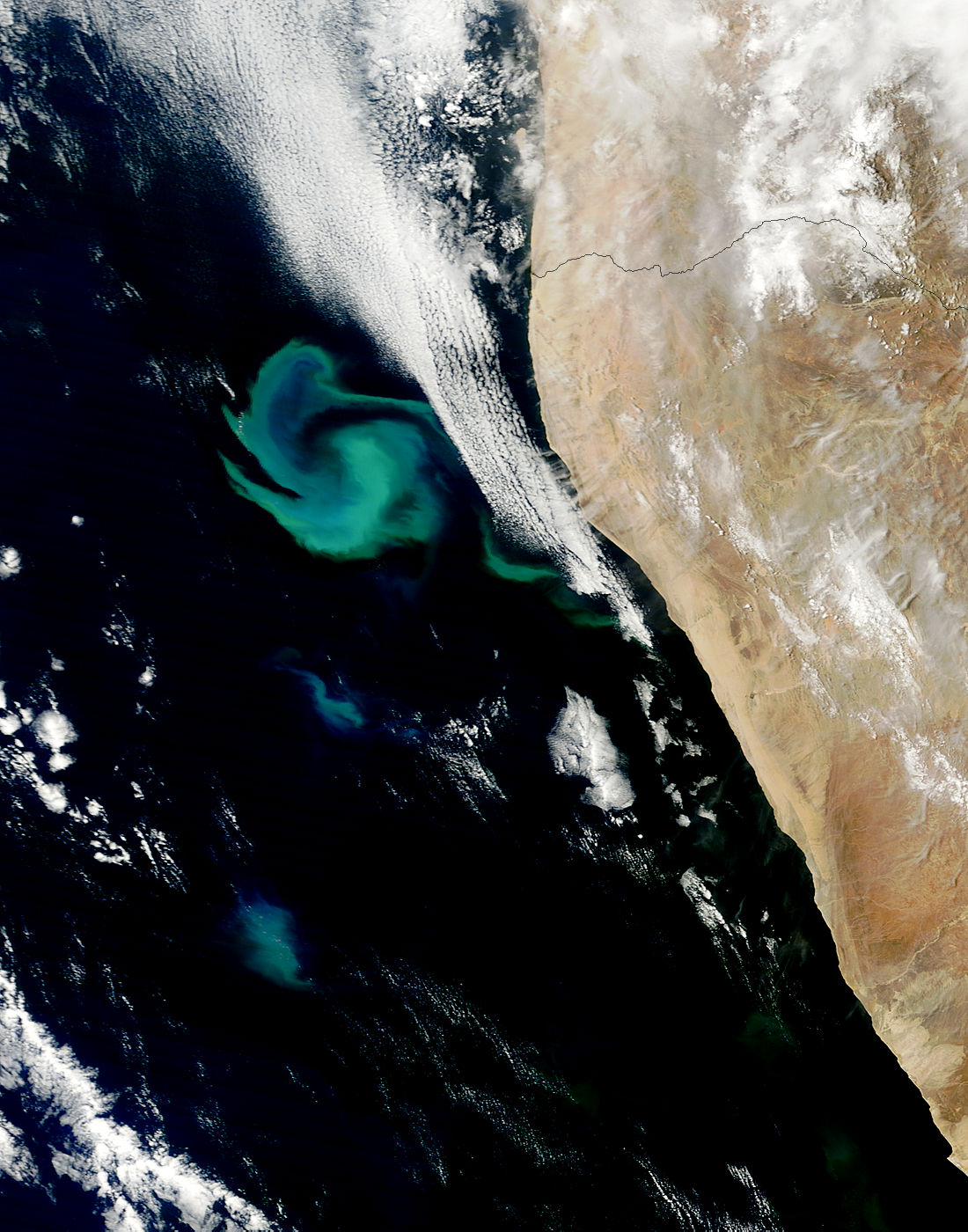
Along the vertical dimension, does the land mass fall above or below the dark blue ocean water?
above

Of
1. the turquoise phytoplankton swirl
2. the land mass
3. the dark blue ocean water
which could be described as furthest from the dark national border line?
the turquoise phytoplankton swirl

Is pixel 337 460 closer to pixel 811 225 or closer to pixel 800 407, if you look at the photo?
pixel 800 407

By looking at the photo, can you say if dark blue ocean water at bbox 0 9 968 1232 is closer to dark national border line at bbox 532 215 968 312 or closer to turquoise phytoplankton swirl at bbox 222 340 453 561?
turquoise phytoplankton swirl at bbox 222 340 453 561

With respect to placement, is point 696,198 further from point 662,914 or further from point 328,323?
point 662,914

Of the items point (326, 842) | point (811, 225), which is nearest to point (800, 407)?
point (811, 225)

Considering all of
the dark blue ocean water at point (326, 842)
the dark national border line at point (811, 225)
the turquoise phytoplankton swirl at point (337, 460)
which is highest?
the dark national border line at point (811, 225)

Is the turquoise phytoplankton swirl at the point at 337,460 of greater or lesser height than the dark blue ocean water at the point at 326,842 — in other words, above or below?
above

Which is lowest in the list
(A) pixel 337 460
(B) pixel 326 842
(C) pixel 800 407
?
(B) pixel 326 842

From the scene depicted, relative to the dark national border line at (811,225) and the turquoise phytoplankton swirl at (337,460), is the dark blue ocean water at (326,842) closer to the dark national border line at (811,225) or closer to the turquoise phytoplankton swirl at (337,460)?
the turquoise phytoplankton swirl at (337,460)

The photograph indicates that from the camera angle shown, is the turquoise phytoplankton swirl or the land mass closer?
the land mass

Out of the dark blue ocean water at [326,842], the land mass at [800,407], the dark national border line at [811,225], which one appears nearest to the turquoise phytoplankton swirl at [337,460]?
the dark blue ocean water at [326,842]
